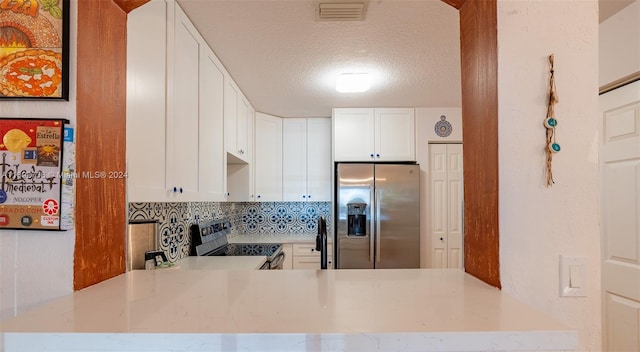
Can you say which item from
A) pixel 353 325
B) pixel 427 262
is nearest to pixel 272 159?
pixel 427 262

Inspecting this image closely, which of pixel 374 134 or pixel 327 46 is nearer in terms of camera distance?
pixel 327 46

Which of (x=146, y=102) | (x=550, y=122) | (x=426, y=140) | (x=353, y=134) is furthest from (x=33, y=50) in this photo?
(x=426, y=140)

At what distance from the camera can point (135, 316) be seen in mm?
632

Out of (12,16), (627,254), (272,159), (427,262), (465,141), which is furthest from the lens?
(272,159)

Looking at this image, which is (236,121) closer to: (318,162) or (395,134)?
(318,162)

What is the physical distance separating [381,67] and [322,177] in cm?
175

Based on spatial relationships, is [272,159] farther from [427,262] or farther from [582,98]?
[582,98]

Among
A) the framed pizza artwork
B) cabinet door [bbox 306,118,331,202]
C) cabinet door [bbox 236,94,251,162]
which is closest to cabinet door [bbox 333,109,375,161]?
cabinet door [bbox 306,118,331,202]

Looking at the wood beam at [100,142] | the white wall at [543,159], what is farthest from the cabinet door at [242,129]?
the white wall at [543,159]

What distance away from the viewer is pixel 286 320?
614 millimetres

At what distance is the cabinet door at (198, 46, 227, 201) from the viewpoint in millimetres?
1888

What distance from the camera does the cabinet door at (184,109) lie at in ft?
4.79

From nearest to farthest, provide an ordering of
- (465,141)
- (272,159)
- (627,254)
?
(465,141) < (627,254) < (272,159)

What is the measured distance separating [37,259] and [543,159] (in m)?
1.24
